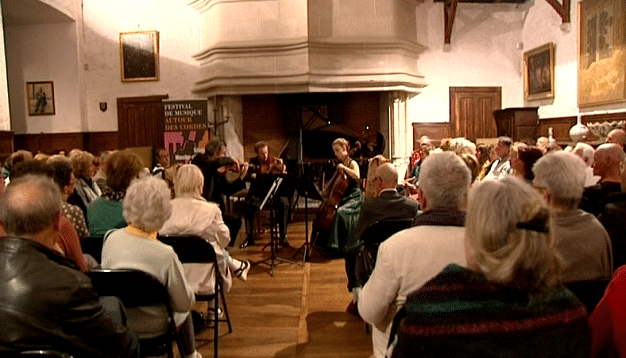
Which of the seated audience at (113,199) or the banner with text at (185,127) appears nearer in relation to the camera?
the seated audience at (113,199)

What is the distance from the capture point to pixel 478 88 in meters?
11.0

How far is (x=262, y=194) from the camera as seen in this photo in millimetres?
5574

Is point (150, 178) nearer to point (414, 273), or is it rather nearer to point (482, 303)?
point (414, 273)

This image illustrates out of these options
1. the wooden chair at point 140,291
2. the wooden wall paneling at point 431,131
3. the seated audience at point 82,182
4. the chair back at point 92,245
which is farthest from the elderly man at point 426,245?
the wooden wall paneling at point 431,131

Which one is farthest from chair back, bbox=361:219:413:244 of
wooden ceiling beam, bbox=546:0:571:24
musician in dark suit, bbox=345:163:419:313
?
wooden ceiling beam, bbox=546:0:571:24

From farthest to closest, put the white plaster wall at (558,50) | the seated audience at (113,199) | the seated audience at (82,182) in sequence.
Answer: the white plaster wall at (558,50)
the seated audience at (82,182)
the seated audience at (113,199)

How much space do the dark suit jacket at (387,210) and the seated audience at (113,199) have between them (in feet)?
5.45

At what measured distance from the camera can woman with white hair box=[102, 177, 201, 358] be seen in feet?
7.90

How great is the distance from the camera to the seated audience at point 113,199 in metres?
3.42

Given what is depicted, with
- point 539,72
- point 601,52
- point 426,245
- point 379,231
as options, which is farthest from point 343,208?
point 539,72

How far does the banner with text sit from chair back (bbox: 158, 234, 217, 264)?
6.96m

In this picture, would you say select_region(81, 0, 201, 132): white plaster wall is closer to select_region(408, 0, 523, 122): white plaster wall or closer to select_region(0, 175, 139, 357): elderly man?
select_region(408, 0, 523, 122): white plaster wall

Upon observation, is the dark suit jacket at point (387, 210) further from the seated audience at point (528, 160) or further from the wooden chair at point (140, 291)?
the wooden chair at point (140, 291)

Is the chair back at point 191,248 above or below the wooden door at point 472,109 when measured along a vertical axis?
below
